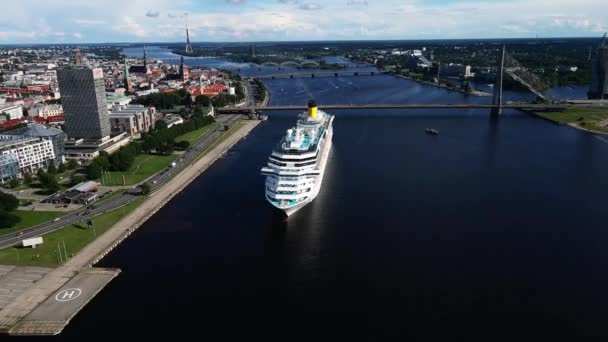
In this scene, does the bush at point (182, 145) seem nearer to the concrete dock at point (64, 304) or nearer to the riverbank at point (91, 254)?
the riverbank at point (91, 254)

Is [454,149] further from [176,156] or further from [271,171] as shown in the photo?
[176,156]

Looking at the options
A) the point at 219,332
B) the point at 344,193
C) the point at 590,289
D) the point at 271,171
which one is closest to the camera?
the point at 219,332

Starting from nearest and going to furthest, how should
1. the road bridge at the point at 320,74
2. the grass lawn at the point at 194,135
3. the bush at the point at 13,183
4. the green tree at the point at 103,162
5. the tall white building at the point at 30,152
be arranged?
the bush at the point at 13,183 → the tall white building at the point at 30,152 → the green tree at the point at 103,162 → the grass lawn at the point at 194,135 → the road bridge at the point at 320,74

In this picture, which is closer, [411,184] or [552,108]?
[411,184]

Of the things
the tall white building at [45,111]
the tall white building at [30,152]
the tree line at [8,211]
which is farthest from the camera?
the tall white building at [45,111]

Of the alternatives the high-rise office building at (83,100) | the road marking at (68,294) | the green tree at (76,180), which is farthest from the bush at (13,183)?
the road marking at (68,294)

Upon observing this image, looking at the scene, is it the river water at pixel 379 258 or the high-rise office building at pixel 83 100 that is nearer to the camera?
the river water at pixel 379 258

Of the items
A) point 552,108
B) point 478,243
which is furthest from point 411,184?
point 552,108
